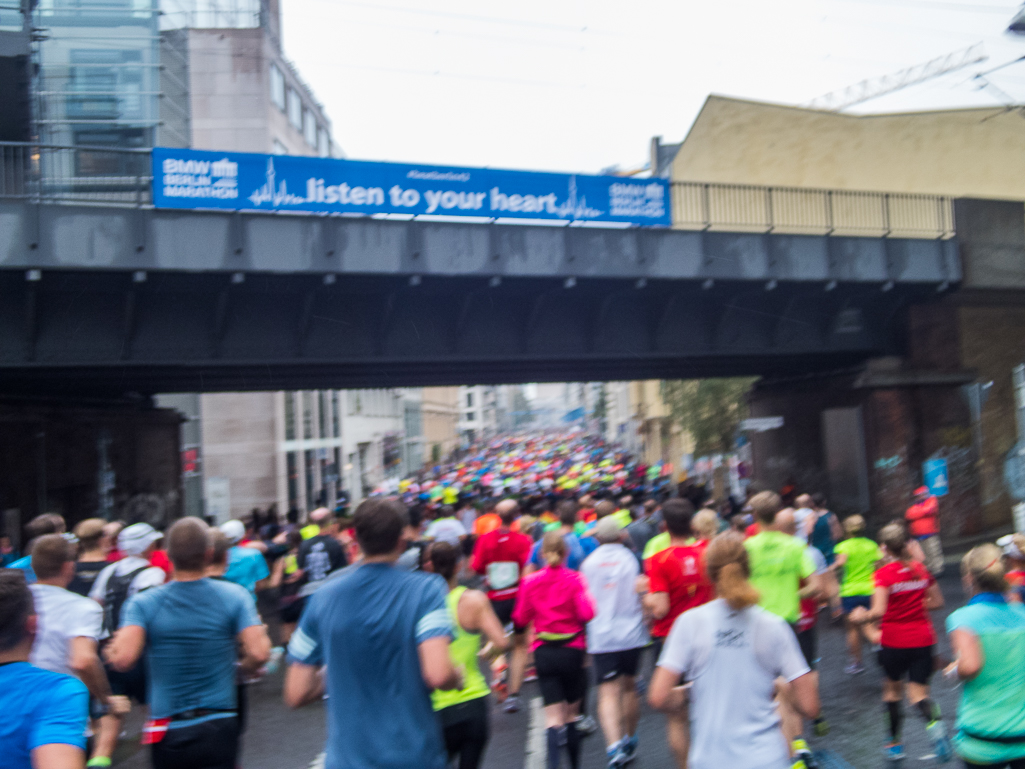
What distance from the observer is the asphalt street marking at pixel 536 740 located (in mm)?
6348

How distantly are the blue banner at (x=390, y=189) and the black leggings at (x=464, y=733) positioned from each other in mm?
11798

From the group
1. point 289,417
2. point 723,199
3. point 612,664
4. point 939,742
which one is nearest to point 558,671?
point 612,664

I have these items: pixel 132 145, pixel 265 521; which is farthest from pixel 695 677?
pixel 132 145

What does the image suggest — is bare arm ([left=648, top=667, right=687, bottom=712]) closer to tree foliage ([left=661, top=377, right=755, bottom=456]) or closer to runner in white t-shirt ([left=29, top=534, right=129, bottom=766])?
runner in white t-shirt ([left=29, top=534, right=129, bottom=766])

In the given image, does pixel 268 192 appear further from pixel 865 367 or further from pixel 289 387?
pixel 865 367

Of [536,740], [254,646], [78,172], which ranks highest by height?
[78,172]

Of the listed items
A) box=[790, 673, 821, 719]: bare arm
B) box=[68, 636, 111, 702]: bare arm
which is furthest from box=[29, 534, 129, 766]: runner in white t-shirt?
box=[790, 673, 821, 719]: bare arm

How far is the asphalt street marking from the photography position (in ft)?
20.8

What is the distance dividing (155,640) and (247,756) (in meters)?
3.76

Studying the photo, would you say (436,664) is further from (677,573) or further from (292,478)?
(292,478)

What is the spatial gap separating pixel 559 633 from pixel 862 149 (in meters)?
28.9

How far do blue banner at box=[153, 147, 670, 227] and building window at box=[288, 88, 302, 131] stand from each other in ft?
104

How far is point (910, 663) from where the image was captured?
20.1 ft

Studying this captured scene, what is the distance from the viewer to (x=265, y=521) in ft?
72.6
